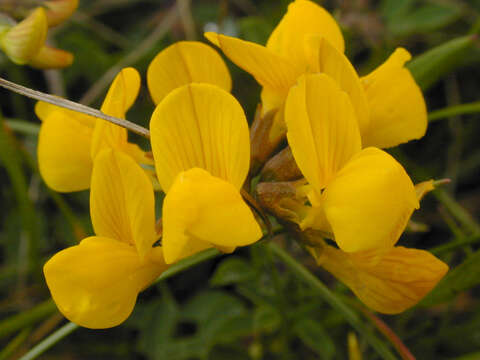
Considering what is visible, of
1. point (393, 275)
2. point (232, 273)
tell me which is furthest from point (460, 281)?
point (232, 273)

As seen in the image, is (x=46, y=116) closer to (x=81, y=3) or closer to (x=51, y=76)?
(x=51, y=76)

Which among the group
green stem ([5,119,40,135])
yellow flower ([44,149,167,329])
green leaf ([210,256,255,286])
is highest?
yellow flower ([44,149,167,329])

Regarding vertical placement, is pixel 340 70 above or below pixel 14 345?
above

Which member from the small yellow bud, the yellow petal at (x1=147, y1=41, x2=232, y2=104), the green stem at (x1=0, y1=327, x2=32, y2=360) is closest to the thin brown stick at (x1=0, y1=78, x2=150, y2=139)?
the yellow petal at (x1=147, y1=41, x2=232, y2=104)

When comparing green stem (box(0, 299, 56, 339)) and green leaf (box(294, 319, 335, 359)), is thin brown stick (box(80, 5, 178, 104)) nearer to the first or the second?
green stem (box(0, 299, 56, 339))

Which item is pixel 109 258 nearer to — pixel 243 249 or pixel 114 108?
pixel 114 108

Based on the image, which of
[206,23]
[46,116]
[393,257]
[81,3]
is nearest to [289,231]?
[393,257]
